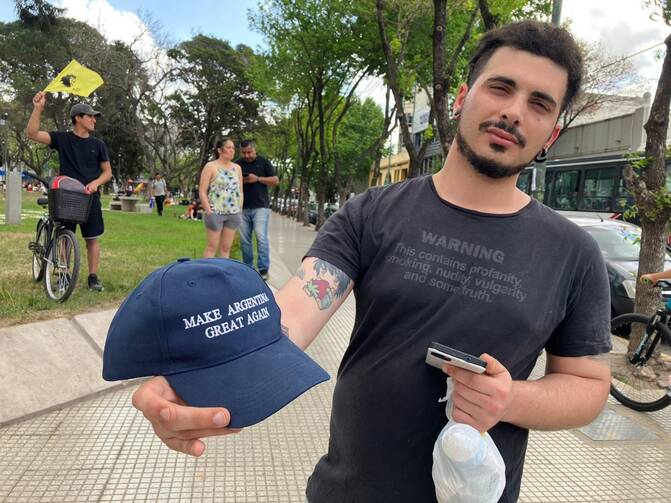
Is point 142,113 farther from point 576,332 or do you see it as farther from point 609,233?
point 576,332

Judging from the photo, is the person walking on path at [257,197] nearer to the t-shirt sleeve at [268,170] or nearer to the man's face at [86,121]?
the t-shirt sleeve at [268,170]

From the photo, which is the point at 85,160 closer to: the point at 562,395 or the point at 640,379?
the point at 562,395

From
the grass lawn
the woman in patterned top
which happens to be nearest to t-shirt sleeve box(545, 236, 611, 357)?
→ the grass lawn

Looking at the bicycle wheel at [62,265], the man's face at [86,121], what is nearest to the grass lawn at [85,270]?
the bicycle wheel at [62,265]

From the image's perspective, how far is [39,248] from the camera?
5246mm

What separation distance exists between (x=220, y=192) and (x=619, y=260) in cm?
567

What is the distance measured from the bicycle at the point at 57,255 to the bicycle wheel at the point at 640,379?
4.75 metres

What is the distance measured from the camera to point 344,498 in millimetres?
1283

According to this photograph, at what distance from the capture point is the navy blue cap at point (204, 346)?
3.09 ft

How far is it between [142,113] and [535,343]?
33905 millimetres

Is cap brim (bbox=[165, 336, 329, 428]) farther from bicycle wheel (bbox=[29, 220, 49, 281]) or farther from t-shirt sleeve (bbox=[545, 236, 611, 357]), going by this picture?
bicycle wheel (bbox=[29, 220, 49, 281])

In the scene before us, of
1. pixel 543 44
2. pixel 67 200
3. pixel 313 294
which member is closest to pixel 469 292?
pixel 313 294

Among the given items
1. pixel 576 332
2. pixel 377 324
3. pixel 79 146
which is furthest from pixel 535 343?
pixel 79 146

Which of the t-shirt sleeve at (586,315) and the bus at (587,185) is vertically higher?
the bus at (587,185)
